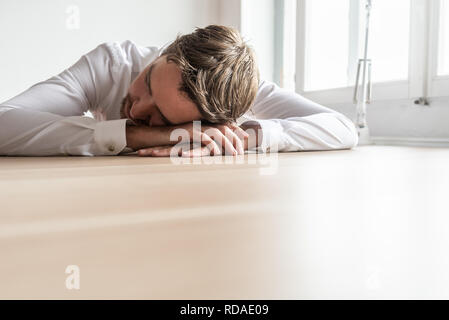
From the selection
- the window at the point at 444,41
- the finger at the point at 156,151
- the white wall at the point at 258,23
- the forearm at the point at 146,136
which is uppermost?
the white wall at the point at 258,23

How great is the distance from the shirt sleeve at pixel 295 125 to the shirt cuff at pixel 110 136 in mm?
342

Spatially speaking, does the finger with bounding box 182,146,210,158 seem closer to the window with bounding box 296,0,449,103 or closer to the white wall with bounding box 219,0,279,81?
the window with bounding box 296,0,449,103

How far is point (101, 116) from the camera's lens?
4.68 ft

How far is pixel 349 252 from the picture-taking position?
0.63 ft

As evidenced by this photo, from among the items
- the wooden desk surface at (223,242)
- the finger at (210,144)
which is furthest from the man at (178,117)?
the wooden desk surface at (223,242)

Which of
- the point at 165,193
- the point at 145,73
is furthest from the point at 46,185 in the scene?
the point at 145,73

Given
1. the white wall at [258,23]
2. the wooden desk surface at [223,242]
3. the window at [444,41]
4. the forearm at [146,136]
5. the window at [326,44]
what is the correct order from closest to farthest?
the wooden desk surface at [223,242] → the forearm at [146,136] → the window at [444,41] → the window at [326,44] → the white wall at [258,23]

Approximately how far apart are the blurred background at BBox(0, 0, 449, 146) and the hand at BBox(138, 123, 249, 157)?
3.32ft

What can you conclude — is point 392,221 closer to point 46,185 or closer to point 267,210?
point 267,210

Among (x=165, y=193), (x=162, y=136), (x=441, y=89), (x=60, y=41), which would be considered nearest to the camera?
(x=165, y=193)

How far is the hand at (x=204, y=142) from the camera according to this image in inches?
36.5

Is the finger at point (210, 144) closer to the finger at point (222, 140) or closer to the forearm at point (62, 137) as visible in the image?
the finger at point (222, 140)
